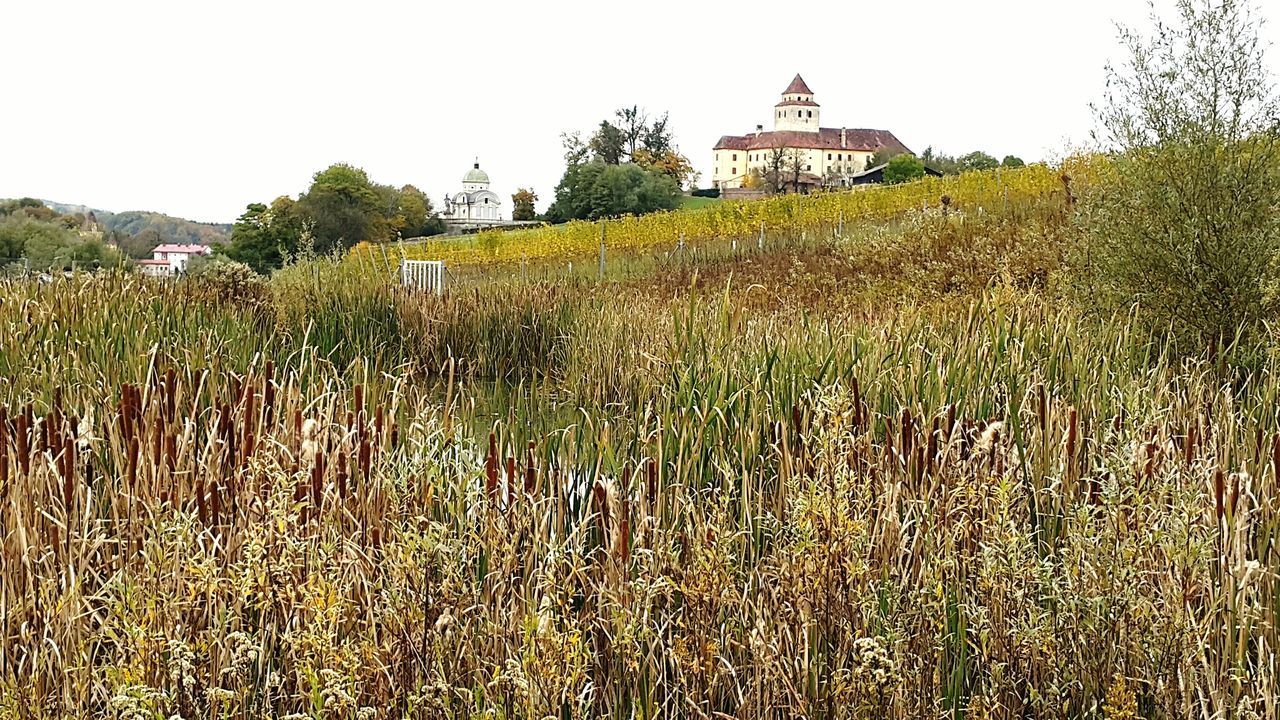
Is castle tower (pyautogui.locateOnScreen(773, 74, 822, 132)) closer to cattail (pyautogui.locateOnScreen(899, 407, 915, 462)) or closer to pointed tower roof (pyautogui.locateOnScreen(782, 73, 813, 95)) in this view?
pointed tower roof (pyautogui.locateOnScreen(782, 73, 813, 95))

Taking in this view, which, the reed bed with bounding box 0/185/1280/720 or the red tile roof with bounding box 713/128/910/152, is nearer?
the reed bed with bounding box 0/185/1280/720

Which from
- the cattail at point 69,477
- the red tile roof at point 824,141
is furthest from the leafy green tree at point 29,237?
the red tile roof at point 824,141

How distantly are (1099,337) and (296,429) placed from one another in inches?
169

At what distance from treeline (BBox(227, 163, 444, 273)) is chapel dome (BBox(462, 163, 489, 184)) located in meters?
22.7

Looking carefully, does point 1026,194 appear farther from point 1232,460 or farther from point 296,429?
point 296,429

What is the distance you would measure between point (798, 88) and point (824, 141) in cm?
701

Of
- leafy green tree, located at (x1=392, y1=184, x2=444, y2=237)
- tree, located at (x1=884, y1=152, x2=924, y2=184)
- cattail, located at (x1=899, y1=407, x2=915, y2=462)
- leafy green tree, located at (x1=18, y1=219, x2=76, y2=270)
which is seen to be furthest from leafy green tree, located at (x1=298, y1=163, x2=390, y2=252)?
cattail, located at (x1=899, y1=407, x2=915, y2=462)

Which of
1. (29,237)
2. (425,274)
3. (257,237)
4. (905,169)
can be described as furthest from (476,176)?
(425,274)

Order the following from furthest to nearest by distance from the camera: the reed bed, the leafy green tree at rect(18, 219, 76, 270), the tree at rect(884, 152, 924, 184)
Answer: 1. the tree at rect(884, 152, 924, 184)
2. the leafy green tree at rect(18, 219, 76, 270)
3. the reed bed

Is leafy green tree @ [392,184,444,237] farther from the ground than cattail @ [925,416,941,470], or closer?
farther from the ground

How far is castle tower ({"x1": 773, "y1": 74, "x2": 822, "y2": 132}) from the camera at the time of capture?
3366 inches

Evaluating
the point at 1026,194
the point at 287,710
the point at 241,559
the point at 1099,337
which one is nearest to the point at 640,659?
the point at 287,710

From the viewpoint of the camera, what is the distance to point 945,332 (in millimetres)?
5320

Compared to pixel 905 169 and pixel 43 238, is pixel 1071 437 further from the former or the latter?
pixel 905 169
